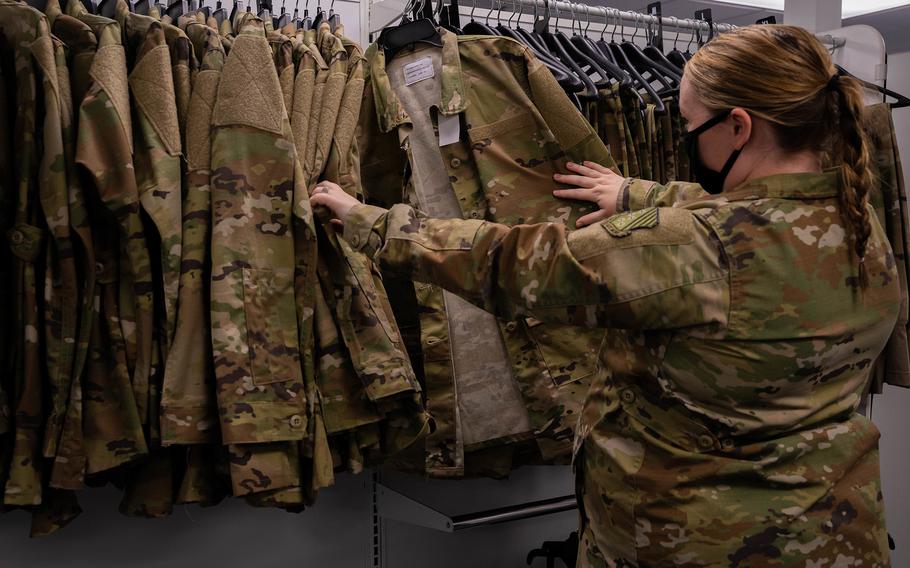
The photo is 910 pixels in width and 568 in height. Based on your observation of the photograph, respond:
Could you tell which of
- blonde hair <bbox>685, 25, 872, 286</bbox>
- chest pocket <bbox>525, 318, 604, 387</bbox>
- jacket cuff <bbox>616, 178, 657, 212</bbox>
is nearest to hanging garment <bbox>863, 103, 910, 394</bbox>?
jacket cuff <bbox>616, 178, 657, 212</bbox>

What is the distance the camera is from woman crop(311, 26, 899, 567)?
136 cm

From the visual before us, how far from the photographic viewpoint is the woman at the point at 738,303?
1355 millimetres

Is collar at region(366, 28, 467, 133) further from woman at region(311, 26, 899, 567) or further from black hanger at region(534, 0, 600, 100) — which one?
woman at region(311, 26, 899, 567)

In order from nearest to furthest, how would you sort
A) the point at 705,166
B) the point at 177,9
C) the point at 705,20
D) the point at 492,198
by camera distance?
the point at 705,166
the point at 177,9
the point at 492,198
the point at 705,20

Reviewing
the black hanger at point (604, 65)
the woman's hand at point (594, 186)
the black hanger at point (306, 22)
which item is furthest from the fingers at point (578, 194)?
the black hanger at point (306, 22)

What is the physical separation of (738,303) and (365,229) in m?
0.71

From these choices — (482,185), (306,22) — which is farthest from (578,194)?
(306,22)

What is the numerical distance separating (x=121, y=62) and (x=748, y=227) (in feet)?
4.05

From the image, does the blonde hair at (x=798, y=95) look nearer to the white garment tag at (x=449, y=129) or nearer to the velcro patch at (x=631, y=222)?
the velcro patch at (x=631, y=222)

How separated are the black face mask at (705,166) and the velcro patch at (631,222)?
0.75 ft

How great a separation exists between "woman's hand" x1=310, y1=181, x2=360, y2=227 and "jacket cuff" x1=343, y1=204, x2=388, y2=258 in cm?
3

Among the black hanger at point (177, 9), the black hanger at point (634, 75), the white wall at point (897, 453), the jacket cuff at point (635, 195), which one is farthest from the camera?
the white wall at point (897, 453)

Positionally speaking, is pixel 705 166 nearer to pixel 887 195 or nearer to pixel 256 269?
pixel 256 269

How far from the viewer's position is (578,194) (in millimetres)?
2029
